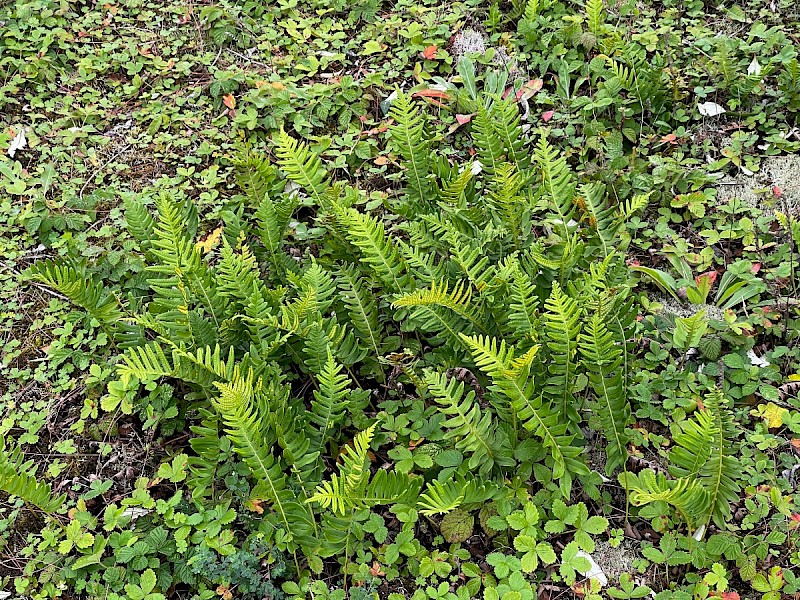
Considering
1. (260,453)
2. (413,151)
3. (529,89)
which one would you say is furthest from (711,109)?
(260,453)

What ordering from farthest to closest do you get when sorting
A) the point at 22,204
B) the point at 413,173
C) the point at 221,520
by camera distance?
the point at 22,204
the point at 413,173
the point at 221,520

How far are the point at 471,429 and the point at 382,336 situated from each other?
2.50 ft

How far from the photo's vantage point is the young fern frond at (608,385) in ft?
8.80

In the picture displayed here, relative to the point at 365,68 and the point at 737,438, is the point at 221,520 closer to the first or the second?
the point at 737,438

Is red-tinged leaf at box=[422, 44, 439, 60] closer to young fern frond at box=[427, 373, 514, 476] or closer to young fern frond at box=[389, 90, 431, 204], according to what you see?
young fern frond at box=[389, 90, 431, 204]

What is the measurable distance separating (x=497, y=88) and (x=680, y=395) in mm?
2071

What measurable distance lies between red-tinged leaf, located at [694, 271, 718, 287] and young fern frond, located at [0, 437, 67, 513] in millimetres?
2665

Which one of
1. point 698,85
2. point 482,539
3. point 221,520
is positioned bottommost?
point 482,539

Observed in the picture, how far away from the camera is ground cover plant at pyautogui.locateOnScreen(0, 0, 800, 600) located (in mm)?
2680

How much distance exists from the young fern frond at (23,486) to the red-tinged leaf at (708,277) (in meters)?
2.66

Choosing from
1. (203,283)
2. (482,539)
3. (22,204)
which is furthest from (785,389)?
(22,204)

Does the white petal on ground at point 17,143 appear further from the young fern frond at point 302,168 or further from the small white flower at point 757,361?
the small white flower at point 757,361

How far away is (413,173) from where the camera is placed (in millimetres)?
3562

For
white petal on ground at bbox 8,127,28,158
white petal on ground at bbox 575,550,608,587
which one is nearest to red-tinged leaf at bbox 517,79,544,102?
white petal on ground at bbox 575,550,608,587
